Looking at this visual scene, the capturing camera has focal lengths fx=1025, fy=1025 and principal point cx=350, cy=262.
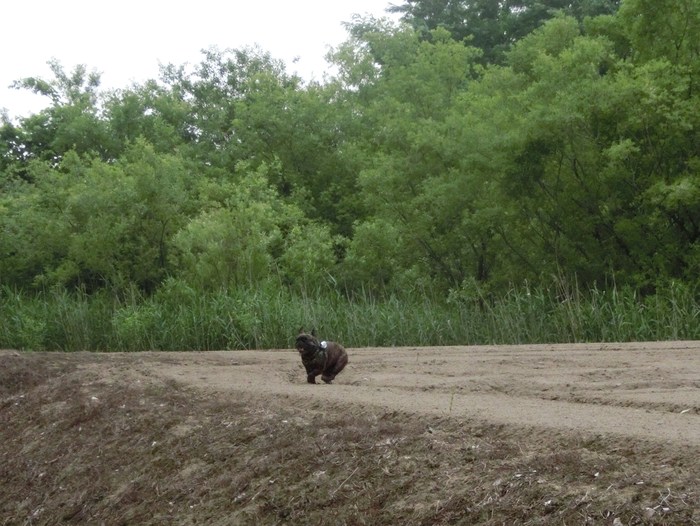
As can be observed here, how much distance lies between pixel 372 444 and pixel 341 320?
456 inches

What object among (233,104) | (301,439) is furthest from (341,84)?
(301,439)

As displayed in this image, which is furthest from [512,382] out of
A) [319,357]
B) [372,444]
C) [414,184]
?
[414,184]

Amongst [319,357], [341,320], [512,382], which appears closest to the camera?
[512,382]

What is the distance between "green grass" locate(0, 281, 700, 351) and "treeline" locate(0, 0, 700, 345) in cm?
92

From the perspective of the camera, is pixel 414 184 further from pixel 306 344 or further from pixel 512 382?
pixel 512 382

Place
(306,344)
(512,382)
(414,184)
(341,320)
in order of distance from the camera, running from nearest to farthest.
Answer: (512,382) < (306,344) < (341,320) < (414,184)

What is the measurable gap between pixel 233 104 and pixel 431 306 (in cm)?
2014

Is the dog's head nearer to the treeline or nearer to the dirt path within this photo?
the dirt path

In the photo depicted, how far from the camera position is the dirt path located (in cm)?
730

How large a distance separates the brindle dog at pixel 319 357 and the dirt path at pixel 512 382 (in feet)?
0.47

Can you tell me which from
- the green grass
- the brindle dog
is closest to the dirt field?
the brindle dog

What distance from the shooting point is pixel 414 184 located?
25.1 meters

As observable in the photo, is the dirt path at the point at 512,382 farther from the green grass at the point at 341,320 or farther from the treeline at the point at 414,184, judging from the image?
the treeline at the point at 414,184

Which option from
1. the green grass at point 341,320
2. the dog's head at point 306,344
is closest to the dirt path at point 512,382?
the dog's head at point 306,344
